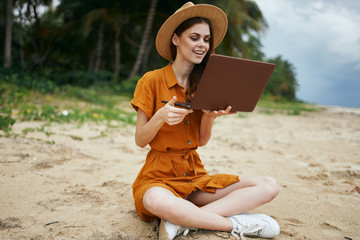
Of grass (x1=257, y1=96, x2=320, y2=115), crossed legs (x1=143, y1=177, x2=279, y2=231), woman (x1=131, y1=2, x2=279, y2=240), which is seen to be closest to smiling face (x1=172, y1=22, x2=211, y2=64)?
woman (x1=131, y1=2, x2=279, y2=240)

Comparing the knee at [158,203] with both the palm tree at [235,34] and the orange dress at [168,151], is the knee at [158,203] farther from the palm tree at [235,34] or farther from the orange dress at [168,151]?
the palm tree at [235,34]

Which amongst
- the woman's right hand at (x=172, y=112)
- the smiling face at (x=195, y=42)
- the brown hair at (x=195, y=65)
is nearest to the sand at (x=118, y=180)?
the woman's right hand at (x=172, y=112)

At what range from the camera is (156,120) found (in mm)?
1558

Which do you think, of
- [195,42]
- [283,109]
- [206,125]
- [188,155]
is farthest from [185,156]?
[283,109]

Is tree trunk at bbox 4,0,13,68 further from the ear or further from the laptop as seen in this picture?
the laptop

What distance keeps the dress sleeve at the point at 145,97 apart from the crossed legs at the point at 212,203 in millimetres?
485

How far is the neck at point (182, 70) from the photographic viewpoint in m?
1.82

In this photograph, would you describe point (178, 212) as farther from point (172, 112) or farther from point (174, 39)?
point (174, 39)

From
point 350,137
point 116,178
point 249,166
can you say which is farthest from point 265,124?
point 116,178

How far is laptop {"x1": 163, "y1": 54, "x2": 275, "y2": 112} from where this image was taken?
1433 mm

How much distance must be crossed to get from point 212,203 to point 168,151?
0.41 m

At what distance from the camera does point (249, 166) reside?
3.10 m

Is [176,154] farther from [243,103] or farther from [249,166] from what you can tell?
[249,166]

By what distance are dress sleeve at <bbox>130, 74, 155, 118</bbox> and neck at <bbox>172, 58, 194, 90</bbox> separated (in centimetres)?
20
